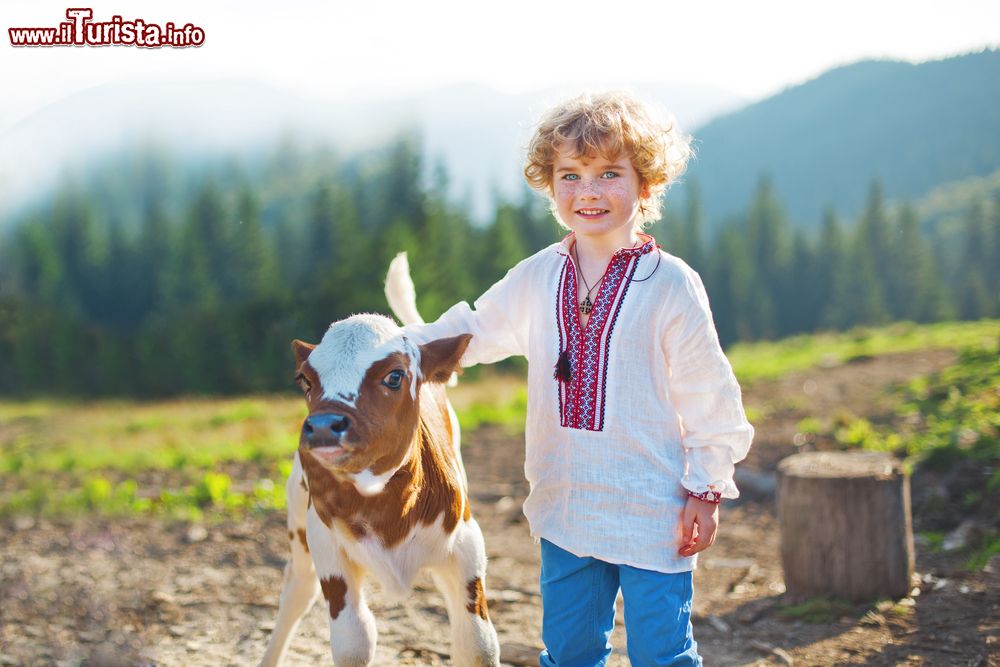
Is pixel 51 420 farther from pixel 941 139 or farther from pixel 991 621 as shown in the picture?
pixel 941 139

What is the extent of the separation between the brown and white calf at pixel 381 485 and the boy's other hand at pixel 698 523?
0.69 meters

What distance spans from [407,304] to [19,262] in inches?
970

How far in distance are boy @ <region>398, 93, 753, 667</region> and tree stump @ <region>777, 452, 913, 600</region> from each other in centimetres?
222

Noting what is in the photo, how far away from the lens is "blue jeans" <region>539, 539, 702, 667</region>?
104 inches

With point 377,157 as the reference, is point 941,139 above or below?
above

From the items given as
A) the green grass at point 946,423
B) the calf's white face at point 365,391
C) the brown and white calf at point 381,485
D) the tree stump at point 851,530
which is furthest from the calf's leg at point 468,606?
the green grass at point 946,423

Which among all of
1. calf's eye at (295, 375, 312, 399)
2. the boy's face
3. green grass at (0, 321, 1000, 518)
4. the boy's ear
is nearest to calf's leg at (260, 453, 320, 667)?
calf's eye at (295, 375, 312, 399)

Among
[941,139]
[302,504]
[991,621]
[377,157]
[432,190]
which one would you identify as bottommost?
[991,621]

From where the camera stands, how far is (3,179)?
1032 centimetres

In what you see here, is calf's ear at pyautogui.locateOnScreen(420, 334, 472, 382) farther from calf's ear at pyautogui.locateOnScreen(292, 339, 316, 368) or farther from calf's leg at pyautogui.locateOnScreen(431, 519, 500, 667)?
calf's leg at pyautogui.locateOnScreen(431, 519, 500, 667)

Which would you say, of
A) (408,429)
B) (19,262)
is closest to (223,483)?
(408,429)

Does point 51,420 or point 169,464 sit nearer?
point 169,464

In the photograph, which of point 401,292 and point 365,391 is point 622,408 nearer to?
point 365,391

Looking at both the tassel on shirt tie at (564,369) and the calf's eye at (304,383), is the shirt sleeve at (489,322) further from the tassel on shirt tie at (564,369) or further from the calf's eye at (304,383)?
the calf's eye at (304,383)
